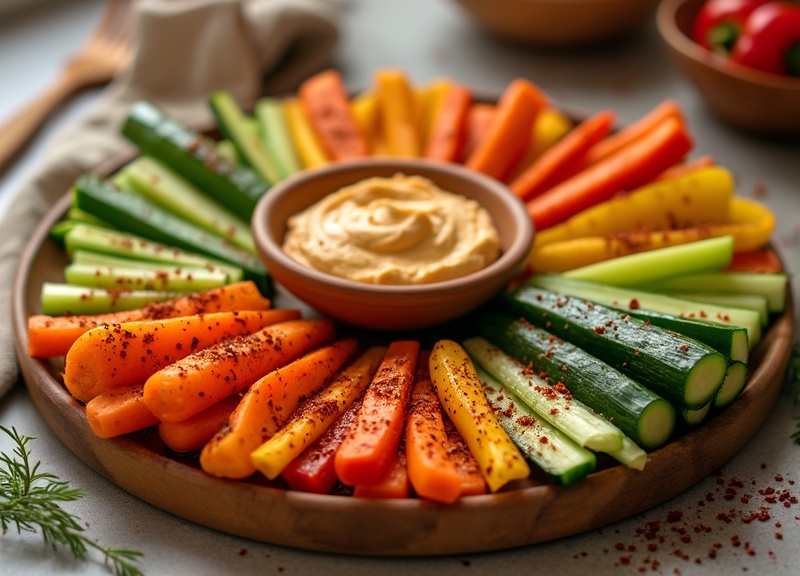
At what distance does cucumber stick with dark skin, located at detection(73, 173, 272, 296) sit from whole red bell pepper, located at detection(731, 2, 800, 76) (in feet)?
11.7

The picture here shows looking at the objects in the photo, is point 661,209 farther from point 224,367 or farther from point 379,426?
point 224,367

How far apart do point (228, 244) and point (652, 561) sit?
2422 mm

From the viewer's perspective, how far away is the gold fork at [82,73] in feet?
18.6

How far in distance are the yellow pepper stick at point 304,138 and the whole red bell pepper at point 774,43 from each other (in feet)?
9.49

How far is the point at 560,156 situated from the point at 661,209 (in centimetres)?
67

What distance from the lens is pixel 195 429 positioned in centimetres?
319

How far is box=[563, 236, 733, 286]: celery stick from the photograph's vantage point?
3988 millimetres

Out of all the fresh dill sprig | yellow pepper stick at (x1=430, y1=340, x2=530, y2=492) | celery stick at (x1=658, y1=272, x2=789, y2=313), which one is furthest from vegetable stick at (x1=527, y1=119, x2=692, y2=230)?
the fresh dill sprig

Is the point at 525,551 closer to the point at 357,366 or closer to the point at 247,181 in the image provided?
the point at 357,366

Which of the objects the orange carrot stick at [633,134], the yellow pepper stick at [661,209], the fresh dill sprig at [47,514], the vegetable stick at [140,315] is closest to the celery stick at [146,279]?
the vegetable stick at [140,315]

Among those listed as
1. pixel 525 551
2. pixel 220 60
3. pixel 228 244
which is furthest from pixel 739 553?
pixel 220 60

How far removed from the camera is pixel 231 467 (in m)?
2.98

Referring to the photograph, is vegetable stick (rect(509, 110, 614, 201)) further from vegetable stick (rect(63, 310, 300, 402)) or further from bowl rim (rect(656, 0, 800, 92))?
vegetable stick (rect(63, 310, 300, 402))

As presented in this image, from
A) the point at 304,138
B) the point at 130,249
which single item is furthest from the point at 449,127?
the point at 130,249
